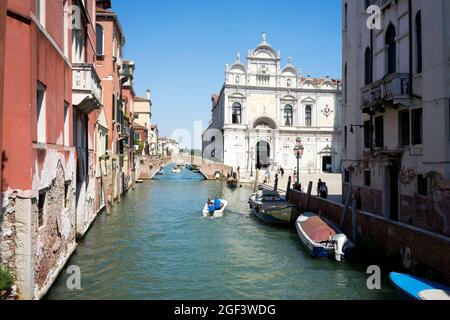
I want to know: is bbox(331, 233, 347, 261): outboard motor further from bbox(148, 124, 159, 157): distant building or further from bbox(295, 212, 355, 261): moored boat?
bbox(148, 124, 159, 157): distant building

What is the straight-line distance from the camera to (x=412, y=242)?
24.7 ft

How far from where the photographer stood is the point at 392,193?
10.5 m

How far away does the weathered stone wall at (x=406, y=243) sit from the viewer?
6547 mm

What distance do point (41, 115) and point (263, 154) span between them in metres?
32.5

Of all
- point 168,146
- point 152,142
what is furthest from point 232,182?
point 168,146

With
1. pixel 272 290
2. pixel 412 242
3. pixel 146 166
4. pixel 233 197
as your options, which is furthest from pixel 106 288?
pixel 146 166

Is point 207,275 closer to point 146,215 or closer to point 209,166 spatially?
point 146,215

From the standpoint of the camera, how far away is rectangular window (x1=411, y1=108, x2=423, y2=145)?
9.02m

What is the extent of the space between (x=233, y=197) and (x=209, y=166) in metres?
13.5

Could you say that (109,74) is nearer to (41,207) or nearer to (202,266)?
(202,266)

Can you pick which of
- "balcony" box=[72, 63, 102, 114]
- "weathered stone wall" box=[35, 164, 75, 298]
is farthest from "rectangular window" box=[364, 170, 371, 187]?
"weathered stone wall" box=[35, 164, 75, 298]

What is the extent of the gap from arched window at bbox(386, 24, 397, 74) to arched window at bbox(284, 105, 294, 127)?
27901 mm

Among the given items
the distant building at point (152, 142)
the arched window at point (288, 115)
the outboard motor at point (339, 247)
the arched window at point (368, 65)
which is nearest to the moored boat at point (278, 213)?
the outboard motor at point (339, 247)
